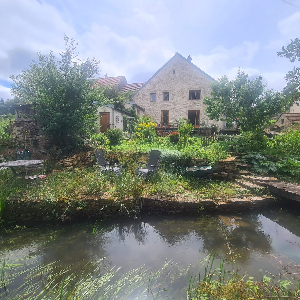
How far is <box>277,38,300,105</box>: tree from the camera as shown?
32.6 ft

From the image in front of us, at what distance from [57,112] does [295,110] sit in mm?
42920

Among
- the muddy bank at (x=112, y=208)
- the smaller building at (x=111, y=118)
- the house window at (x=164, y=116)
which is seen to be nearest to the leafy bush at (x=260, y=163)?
the muddy bank at (x=112, y=208)

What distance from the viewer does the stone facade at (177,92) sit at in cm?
2077

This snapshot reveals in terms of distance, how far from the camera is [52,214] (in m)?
4.51

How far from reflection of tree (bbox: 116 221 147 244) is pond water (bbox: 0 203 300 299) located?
0.8 inches

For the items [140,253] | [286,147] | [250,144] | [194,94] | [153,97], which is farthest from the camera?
[153,97]

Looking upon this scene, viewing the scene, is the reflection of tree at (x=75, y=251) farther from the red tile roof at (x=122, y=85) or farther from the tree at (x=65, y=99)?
the red tile roof at (x=122, y=85)

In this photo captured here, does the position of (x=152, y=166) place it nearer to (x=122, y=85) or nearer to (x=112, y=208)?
(x=112, y=208)

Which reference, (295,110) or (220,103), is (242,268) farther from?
(295,110)

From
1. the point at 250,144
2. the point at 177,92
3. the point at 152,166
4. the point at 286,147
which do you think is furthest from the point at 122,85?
the point at 152,166

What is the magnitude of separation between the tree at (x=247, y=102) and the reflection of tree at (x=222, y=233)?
8.46 m

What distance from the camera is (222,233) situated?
160 inches

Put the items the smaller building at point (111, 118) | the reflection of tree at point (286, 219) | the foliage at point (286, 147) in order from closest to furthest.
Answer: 1. the reflection of tree at point (286, 219)
2. the foliage at point (286, 147)
3. the smaller building at point (111, 118)

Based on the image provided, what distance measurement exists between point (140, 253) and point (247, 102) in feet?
37.7
